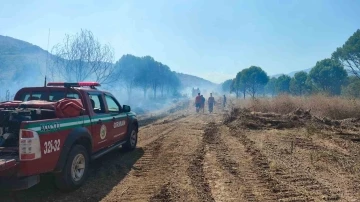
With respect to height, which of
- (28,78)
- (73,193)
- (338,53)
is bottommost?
(73,193)

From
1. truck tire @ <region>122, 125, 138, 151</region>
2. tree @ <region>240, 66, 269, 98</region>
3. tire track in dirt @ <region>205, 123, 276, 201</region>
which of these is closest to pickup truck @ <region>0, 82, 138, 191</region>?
truck tire @ <region>122, 125, 138, 151</region>

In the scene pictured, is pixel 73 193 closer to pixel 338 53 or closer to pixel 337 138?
pixel 337 138

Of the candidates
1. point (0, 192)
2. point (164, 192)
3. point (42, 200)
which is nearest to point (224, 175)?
point (164, 192)

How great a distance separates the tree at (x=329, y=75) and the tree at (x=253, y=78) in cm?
1585

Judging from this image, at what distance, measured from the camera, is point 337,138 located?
9070 millimetres

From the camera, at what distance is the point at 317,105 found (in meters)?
15.2

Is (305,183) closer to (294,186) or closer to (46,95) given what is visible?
(294,186)

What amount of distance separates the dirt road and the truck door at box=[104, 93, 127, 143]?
602mm

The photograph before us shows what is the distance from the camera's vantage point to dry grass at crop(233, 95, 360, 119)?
1434 centimetres

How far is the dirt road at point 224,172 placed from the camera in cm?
421

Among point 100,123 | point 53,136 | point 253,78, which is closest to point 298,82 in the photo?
point 253,78

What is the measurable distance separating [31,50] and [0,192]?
60.9m

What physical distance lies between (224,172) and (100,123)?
280 centimetres

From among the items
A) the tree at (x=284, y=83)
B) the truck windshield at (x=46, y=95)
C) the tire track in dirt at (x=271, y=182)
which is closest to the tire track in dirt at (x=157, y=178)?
the tire track in dirt at (x=271, y=182)
